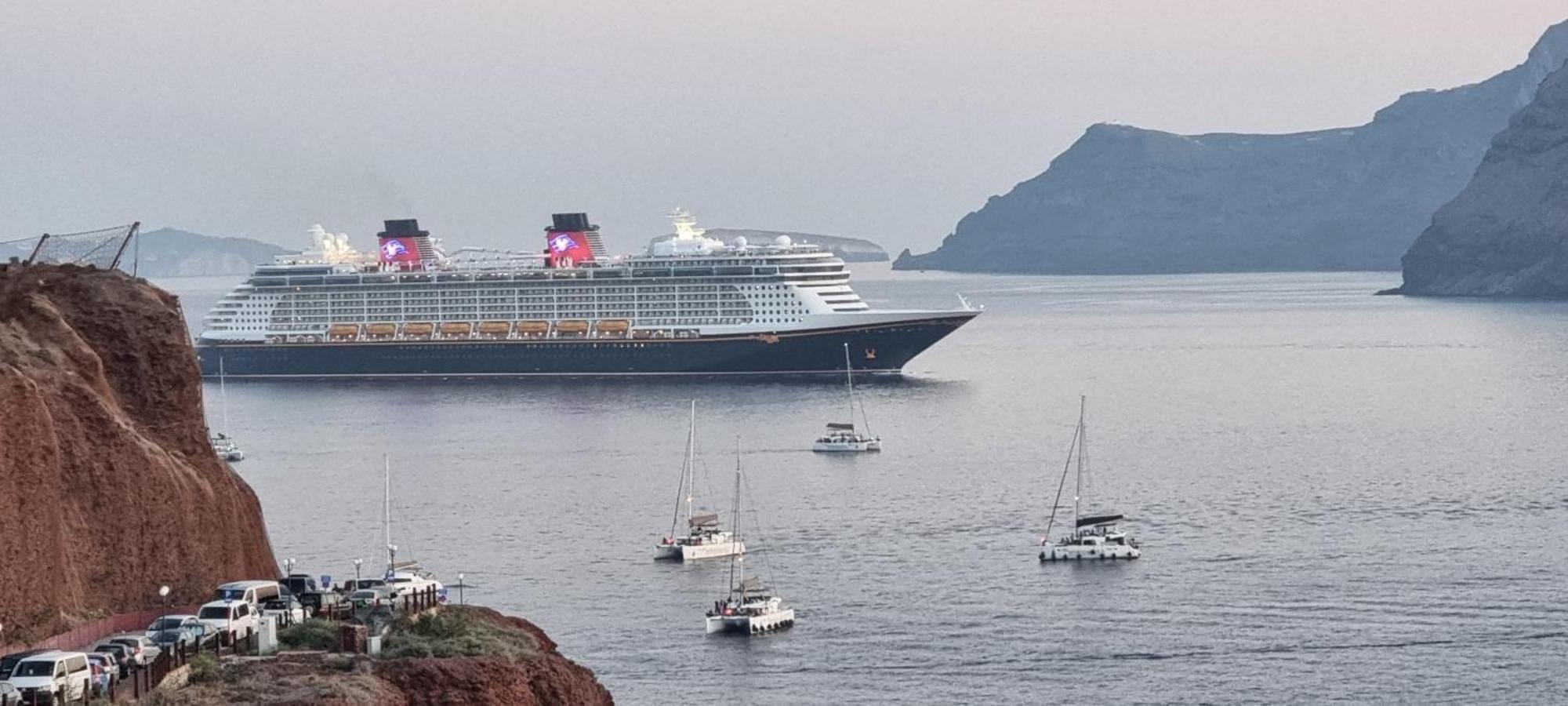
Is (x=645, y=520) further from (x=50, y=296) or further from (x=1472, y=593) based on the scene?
(x=50, y=296)

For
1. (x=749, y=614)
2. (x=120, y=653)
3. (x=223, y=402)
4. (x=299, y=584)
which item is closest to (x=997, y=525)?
(x=749, y=614)

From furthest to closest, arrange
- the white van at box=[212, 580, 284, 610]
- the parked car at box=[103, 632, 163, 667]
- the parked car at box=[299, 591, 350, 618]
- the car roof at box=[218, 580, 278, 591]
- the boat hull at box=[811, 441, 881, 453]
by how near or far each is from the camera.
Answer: the boat hull at box=[811, 441, 881, 453], the parked car at box=[299, 591, 350, 618], the car roof at box=[218, 580, 278, 591], the white van at box=[212, 580, 284, 610], the parked car at box=[103, 632, 163, 667]

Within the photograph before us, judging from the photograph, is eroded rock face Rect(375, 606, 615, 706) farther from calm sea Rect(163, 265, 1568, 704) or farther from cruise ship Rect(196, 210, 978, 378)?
cruise ship Rect(196, 210, 978, 378)

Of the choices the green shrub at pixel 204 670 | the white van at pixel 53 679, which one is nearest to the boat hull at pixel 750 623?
the green shrub at pixel 204 670

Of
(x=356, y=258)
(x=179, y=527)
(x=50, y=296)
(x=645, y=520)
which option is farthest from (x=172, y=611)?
(x=356, y=258)

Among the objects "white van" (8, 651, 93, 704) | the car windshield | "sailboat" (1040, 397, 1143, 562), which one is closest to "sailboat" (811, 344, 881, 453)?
"sailboat" (1040, 397, 1143, 562)

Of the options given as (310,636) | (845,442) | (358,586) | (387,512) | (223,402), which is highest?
(310,636)

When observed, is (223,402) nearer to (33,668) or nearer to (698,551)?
(698,551)
